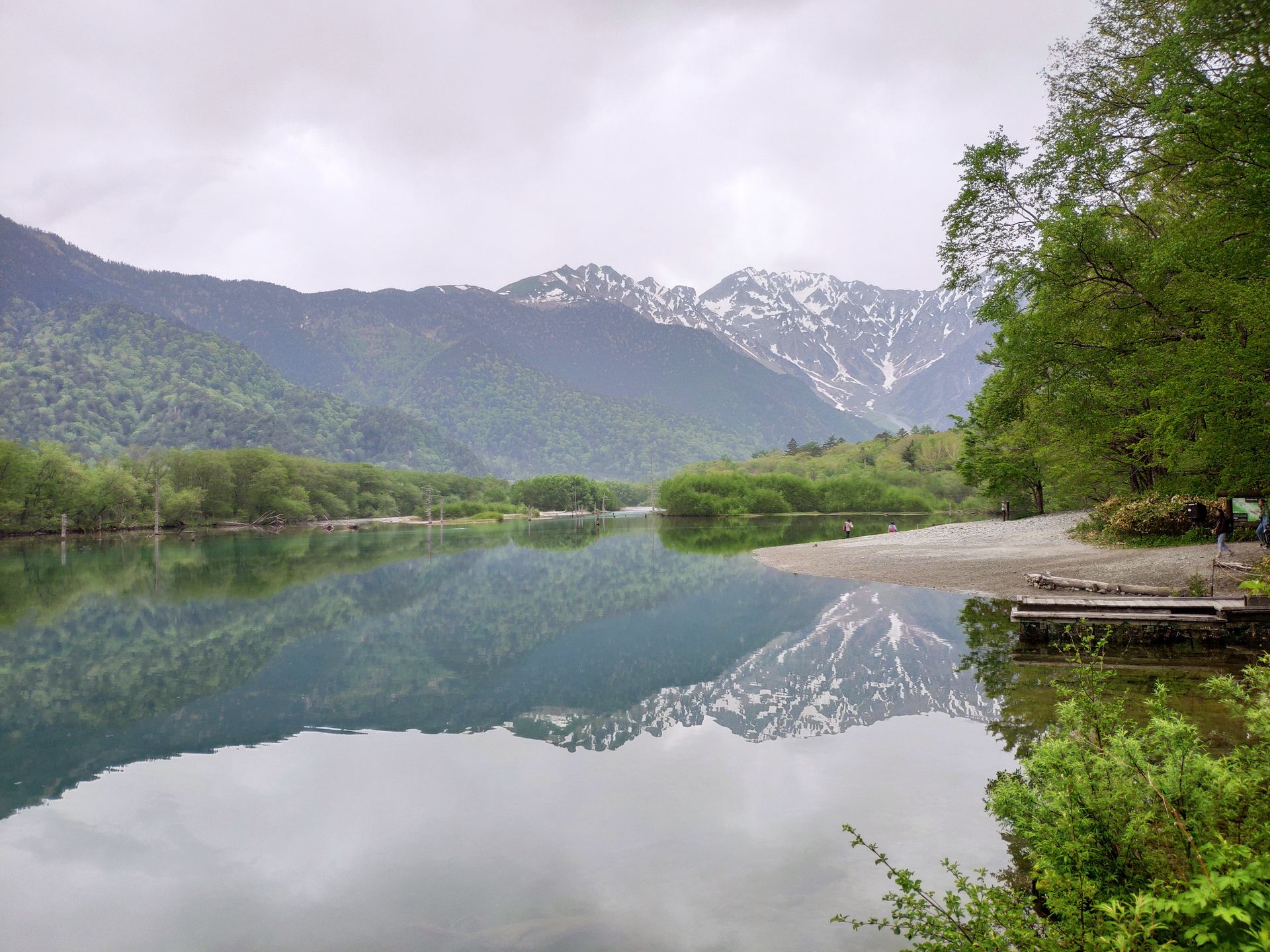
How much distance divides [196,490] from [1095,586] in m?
102

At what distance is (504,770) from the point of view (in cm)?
997

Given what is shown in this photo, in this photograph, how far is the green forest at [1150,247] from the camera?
12.0 m

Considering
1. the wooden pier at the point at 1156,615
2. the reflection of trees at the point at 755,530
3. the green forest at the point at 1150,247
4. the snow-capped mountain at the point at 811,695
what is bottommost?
the reflection of trees at the point at 755,530

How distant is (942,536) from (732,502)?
6877cm

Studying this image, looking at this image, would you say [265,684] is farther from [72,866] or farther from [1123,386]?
[1123,386]

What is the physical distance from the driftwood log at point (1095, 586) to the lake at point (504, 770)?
151 centimetres

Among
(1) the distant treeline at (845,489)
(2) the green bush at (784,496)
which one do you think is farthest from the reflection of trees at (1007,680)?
(2) the green bush at (784,496)

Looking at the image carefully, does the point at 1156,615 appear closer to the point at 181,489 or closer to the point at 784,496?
→ the point at 784,496

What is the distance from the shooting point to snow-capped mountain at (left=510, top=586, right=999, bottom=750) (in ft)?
38.2

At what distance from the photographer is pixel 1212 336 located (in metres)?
12.8

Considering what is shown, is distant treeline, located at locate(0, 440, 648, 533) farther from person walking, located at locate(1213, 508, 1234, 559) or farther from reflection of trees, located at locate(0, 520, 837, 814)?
person walking, located at locate(1213, 508, 1234, 559)

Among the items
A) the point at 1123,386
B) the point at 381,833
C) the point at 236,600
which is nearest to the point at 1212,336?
the point at 1123,386

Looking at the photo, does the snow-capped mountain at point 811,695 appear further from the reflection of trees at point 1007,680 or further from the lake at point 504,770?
the reflection of trees at point 1007,680

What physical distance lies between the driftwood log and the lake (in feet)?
4.96
